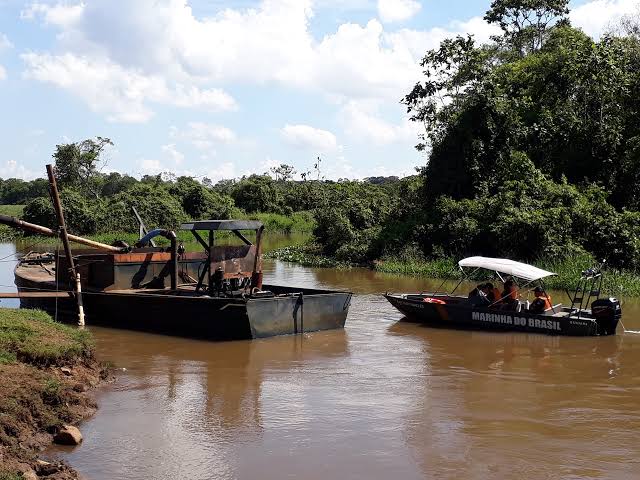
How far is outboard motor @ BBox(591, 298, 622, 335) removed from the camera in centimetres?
1559

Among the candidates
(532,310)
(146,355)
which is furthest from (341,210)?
(146,355)

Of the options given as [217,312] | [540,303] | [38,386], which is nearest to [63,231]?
[217,312]

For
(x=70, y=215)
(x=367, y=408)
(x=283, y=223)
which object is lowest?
(x=367, y=408)

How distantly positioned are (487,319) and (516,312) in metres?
0.67

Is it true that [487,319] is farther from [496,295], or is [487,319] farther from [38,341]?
[38,341]

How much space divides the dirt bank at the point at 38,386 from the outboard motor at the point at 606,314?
391 inches

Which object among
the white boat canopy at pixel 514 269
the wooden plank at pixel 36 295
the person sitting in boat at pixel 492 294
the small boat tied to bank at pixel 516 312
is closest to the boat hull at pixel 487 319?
the small boat tied to bank at pixel 516 312

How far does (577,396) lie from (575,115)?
2162 cm

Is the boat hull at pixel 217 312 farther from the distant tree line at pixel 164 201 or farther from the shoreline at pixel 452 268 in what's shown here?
the distant tree line at pixel 164 201

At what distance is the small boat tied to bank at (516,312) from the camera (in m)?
15.7

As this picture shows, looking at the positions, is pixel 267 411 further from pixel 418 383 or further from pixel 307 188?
pixel 307 188

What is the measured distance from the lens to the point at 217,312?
1470cm

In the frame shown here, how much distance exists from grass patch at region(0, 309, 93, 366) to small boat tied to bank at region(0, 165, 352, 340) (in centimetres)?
A: 285

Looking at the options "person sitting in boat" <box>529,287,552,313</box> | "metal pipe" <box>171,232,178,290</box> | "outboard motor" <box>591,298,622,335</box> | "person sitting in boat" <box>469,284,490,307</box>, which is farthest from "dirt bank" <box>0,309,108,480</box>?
"outboard motor" <box>591,298,622,335</box>
